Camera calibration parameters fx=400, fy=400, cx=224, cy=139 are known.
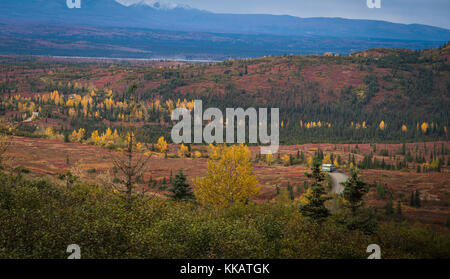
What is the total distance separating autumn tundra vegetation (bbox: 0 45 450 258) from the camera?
21944mm

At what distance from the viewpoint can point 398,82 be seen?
172750 millimetres

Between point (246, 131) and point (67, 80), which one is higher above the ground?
point (67, 80)

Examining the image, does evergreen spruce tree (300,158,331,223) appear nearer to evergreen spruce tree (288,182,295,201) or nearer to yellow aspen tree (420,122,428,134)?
evergreen spruce tree (288,182,295,201)

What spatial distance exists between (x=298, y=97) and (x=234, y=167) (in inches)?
5413

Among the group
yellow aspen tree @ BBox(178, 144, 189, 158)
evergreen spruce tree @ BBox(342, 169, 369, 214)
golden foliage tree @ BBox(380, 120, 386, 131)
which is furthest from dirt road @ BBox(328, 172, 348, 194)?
golden foliage tree @ BBox(380, 120, 386, 131)

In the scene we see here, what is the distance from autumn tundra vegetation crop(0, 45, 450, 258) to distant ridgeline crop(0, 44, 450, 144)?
0.75 m

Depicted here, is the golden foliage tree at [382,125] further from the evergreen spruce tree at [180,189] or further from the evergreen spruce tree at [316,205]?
the evergreen spruce tree at [316,205]

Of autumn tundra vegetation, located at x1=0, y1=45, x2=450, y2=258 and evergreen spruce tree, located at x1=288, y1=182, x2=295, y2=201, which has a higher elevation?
autumn tundra vegetation, located at x1=0, y1=45, x2=450, y2=258

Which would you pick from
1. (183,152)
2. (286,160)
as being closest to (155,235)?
(286,160)

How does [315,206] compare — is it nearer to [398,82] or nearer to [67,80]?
[398,82]

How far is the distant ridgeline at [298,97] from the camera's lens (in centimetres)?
12912
